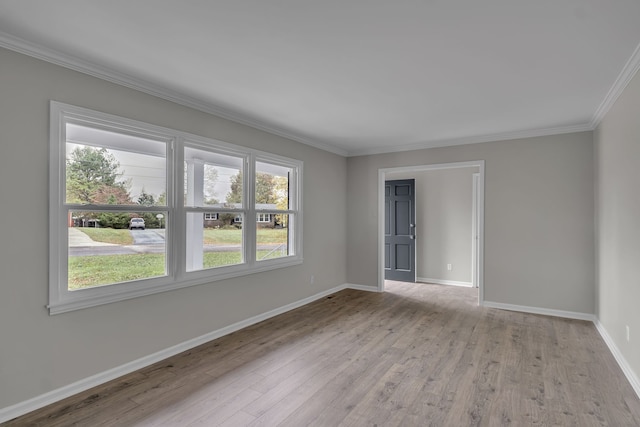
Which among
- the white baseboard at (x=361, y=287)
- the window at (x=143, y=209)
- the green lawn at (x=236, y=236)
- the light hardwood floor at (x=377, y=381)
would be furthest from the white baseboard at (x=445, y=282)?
the window at (x=143, y=209)

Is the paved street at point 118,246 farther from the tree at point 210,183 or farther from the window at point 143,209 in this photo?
the tree at point 210,183

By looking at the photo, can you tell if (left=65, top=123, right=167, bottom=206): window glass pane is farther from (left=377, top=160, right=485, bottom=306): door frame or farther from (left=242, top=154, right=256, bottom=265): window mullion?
(left=377, top=160, right=485, bottom=306): door frame

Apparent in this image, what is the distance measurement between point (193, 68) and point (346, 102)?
1.52 metres

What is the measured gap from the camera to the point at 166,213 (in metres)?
3.19

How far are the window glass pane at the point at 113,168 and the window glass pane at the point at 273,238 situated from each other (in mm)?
1397

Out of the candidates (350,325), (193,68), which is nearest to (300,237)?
(350,325)

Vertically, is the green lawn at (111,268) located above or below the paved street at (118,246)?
below

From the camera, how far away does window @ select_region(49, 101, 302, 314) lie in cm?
251

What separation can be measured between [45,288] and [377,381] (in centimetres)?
258

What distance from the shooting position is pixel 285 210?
4723 mm

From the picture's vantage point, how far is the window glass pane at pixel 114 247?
2586mm

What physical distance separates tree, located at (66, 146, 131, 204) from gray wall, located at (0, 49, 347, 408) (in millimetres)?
207

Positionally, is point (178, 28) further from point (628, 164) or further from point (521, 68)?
point (628, 164)

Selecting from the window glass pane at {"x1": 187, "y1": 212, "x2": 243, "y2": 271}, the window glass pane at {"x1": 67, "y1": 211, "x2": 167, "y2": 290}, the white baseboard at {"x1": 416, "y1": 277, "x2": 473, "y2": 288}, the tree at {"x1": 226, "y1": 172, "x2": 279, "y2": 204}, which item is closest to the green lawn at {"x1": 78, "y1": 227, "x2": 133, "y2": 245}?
the window glass pane at {"x1": 67, "y1": 211, "x2": 167, "y2": 290}
